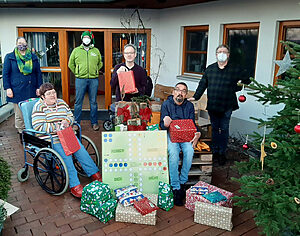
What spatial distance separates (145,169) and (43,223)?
50.1 inches

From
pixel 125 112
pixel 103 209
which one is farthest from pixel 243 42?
pixel 103 209

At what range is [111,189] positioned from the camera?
3.64 meters

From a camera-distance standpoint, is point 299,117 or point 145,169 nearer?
point 299,117

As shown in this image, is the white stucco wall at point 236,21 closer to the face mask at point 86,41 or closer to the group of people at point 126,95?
the group of people at point 126,95

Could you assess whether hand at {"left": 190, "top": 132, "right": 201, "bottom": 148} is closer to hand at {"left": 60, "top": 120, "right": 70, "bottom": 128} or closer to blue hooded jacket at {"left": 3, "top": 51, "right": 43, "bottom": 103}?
Result: hand at {"left": 60, "top": 120, "right": 70, "bottom": 128}

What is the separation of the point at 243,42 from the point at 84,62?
3.13 metres

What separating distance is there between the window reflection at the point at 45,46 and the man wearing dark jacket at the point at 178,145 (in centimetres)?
498

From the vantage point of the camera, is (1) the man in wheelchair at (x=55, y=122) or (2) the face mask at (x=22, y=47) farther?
(2) the face mask at (x=22, y=47)

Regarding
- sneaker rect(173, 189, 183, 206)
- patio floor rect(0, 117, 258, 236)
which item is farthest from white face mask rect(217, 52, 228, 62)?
sneaker rect(173, 189, 183, 206)

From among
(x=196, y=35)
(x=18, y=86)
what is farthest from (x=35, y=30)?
(x=196, y=35)

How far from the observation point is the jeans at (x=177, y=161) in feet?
12.4

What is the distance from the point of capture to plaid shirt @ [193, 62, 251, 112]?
14.6ft

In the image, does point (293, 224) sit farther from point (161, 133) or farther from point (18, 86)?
point (18, 86)

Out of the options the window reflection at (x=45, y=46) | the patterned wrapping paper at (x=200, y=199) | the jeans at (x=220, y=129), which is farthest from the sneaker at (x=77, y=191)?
the window reflection at (x=45, y=46)
